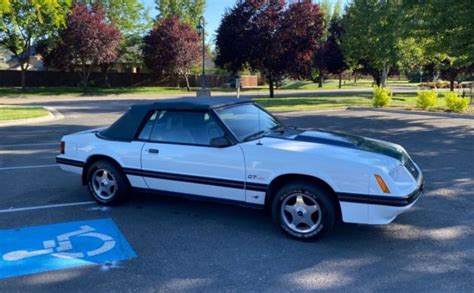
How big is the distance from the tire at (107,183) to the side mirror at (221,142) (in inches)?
58.1

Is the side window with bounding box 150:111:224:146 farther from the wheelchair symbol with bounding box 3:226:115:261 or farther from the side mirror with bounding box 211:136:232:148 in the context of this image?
the wheelchair symbol with bounding box 3:226:115:261

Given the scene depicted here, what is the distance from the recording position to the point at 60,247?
436 cm

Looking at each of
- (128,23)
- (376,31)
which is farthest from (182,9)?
(376,31)

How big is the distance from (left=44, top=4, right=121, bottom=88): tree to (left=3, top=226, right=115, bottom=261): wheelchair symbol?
116 ft

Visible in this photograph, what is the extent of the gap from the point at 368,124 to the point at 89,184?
11.5 meters

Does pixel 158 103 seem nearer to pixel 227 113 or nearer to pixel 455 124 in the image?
pixel 227 113

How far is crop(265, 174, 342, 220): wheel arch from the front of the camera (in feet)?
A: 14.3

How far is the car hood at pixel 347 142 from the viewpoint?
4.62 metres

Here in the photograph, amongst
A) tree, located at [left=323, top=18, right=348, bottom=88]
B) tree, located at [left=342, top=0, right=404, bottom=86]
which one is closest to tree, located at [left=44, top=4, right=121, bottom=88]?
tree, located at [left=342, top=0, right=404, bottom=86]

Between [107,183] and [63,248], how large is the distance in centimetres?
141

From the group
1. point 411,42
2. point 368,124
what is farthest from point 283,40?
point 368,124

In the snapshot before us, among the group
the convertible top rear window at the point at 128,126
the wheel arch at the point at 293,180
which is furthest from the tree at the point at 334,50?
the wheel arch at the point at 293,180

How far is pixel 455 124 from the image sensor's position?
49.3ft

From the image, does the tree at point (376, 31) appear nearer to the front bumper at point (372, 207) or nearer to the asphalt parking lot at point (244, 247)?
the asphalt parking lot at point (244, 247)
